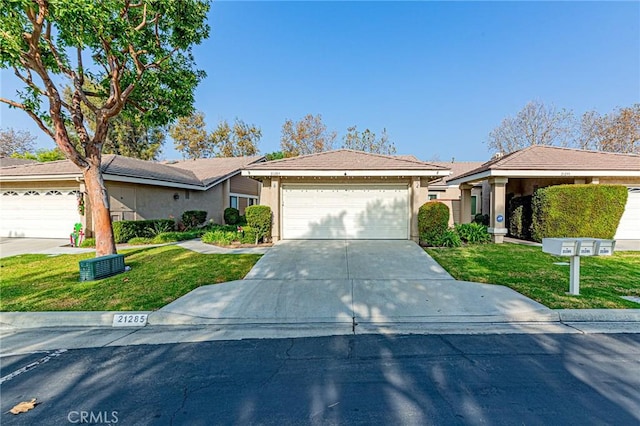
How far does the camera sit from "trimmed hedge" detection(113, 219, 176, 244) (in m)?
12.5

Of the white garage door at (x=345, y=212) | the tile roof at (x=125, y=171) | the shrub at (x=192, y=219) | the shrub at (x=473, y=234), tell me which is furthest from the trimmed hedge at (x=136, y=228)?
the shrub at (x=473, y=234)

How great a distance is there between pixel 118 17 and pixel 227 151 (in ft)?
92.9

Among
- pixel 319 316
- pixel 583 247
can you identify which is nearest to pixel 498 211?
pixel 583 247

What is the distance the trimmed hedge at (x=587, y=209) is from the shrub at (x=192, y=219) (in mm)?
16871

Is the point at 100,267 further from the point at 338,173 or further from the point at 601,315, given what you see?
the point at 601,315

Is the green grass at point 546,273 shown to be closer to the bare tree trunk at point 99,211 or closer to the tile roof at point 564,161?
A: the tile roof at point 564,161

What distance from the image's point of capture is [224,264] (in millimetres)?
8211

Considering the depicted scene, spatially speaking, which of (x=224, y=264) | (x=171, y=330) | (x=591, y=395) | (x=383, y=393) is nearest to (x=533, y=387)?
(x=591, y=395)

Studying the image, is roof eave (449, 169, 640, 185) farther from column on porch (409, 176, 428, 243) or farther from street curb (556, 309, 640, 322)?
street curb (556, 309, 640, 322)

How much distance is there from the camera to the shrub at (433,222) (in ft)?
34.4

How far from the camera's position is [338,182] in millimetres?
11641

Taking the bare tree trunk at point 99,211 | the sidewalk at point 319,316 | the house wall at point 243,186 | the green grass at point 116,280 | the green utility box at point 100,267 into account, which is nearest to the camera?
the sidewalk at point 319,316

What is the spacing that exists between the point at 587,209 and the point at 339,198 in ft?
29.2

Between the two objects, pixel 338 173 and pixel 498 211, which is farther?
pixel 498 211
